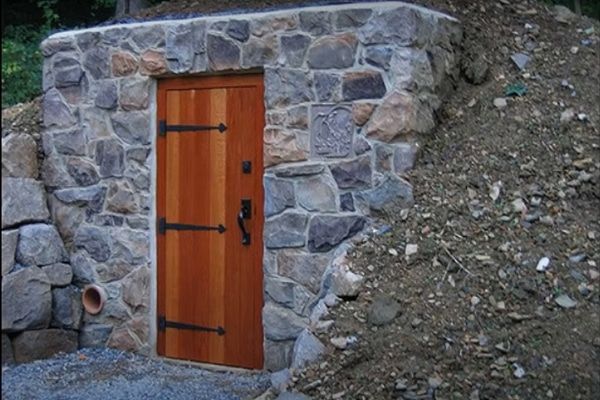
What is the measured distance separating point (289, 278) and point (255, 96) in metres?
1.22

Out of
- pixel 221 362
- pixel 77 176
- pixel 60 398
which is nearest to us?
pixel 60 398

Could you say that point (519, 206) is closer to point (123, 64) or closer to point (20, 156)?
point (123, 64)

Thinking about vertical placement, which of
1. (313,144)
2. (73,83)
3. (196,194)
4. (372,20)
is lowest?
(196,194)

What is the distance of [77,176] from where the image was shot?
20.1ft

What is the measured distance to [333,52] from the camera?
16.9 ft

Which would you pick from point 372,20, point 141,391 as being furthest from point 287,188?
point 141,391

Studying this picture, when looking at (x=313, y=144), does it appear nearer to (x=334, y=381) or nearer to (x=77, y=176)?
(x=334, y=381)

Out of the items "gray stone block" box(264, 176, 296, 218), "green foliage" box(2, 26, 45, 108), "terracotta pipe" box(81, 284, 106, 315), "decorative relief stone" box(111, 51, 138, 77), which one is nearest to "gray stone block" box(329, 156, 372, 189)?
"gray stone block" box(264, 176, 296, 218)

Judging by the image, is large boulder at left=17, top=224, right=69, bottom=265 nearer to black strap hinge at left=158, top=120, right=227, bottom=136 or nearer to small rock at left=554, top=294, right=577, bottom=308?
black strap hinge at left=158, top=120, right=227, bottom=136

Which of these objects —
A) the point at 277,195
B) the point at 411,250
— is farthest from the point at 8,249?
the point at 411,250

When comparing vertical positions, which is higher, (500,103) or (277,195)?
(500,103)

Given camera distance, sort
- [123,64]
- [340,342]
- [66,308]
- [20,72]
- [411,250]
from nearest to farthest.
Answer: [340,342] < [411,250] < [123,64] < [66,308] < [20,72]

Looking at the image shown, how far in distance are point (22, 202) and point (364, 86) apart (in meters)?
2.67

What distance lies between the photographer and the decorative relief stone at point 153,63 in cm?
570
